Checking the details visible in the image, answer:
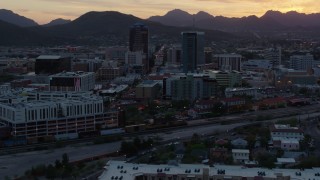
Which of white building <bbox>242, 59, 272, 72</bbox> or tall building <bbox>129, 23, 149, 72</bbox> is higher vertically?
tall building <bbox>129, 23, 149, 72</bbox>

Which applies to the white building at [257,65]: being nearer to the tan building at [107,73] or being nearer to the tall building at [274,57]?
the tall building at [274,57]

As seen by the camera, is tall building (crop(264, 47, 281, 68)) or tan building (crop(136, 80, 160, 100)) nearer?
tan building (crop(136, 80, 160, 100))

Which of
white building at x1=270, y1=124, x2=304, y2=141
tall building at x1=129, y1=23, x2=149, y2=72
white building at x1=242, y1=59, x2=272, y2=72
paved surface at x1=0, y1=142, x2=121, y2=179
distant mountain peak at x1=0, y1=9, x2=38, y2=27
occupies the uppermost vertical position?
distant mountain peak at x1=0, y1=9, x2=38, y2=27

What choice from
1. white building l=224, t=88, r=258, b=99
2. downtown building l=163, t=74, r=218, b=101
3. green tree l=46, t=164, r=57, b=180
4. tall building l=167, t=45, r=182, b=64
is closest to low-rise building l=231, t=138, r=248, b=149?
green tree l=46, t=164, r=57, b=180

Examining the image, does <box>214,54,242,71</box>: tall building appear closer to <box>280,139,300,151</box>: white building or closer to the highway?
the highway

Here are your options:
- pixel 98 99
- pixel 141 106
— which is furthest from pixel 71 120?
pixel 141 106

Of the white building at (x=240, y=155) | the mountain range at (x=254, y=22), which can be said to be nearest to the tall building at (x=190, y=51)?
the white building at (x=240, y=155)

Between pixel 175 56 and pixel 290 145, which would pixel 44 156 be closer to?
pixel 290 145
